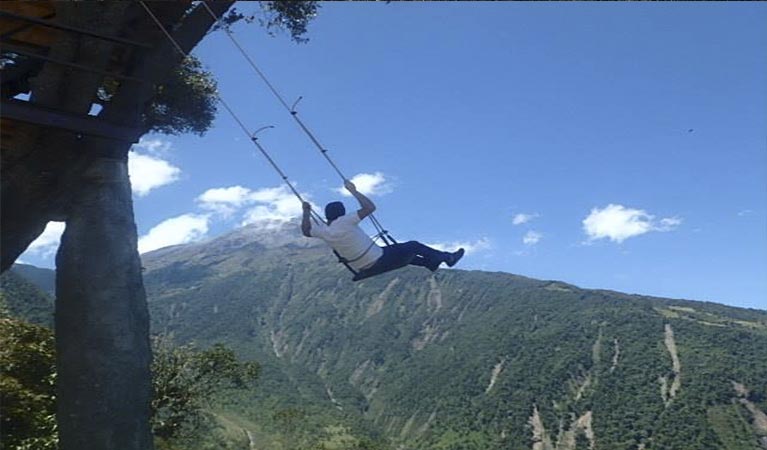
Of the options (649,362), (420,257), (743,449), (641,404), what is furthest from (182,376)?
(649,362)

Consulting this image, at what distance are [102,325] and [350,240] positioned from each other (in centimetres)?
284

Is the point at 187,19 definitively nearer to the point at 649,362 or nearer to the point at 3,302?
the point at 3,302

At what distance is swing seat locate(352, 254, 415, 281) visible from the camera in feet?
26.7

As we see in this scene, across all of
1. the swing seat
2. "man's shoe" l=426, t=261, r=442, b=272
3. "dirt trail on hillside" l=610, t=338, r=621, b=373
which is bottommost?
the swing seat

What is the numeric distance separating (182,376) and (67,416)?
57.9ft

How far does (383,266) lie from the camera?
8172 millimetres

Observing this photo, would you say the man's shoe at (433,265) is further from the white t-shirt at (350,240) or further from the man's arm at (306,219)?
the man's arm at (306,219)

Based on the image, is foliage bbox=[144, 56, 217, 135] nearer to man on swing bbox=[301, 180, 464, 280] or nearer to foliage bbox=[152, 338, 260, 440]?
man on swing bbox=[301, 180, 464, 280]

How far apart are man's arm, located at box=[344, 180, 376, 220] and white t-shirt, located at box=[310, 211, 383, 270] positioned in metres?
0.07

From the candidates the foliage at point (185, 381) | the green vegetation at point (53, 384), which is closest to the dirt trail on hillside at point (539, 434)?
the green vegetation at point (53, 384)

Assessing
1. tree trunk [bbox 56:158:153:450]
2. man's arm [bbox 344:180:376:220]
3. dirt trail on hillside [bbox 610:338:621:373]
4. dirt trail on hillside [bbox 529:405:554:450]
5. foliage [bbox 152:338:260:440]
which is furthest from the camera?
dirt trail on hillside [bbox 610:338:621:373]

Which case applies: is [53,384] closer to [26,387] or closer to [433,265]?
[26,387]

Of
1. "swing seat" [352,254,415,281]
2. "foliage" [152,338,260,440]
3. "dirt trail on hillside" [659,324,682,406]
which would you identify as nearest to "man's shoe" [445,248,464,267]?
"swing seat" [352,254,415,281]

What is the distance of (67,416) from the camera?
21.0 ft
